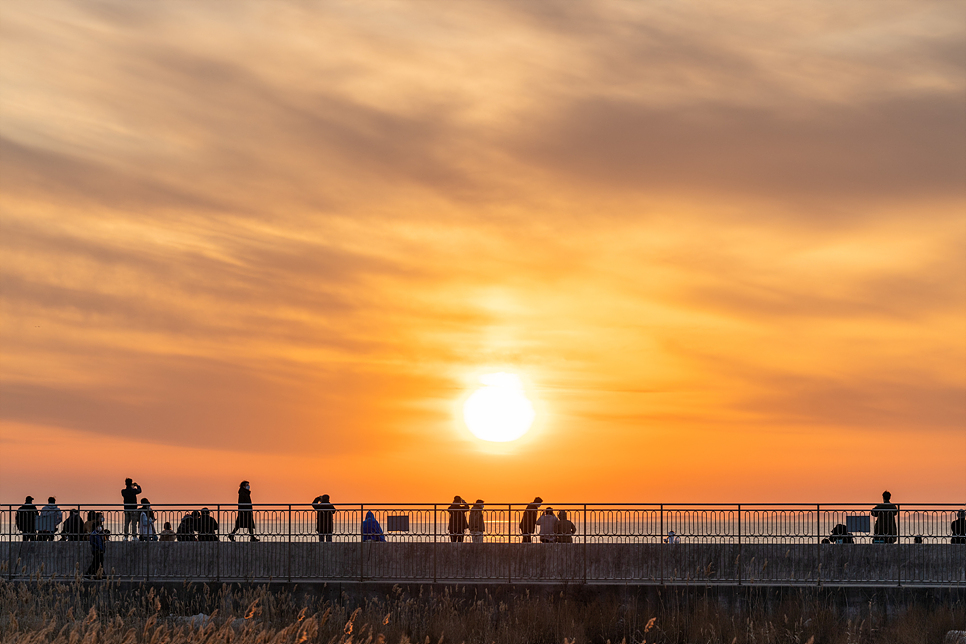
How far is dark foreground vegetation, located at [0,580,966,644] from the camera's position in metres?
22.3

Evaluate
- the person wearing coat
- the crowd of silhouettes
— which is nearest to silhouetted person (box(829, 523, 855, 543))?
the crowd of silhouettes

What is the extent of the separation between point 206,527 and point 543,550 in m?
9.03

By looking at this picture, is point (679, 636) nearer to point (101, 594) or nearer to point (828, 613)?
point (828, 613)

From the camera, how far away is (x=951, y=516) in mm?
29656

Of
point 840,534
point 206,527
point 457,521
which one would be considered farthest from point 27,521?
point 840,534

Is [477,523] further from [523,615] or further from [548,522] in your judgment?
[523,615]

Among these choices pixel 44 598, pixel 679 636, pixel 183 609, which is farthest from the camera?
pixel 183 609

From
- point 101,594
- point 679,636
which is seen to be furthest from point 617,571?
point 101,594

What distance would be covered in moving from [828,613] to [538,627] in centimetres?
641

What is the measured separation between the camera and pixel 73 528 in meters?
32.3

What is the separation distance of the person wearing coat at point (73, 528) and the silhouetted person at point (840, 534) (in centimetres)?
1986

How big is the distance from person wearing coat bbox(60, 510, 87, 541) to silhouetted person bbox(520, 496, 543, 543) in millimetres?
11989

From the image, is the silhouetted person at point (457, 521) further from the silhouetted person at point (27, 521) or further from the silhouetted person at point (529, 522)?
the silhouetted person at point (27, 521)

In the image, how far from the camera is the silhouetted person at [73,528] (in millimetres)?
32062
